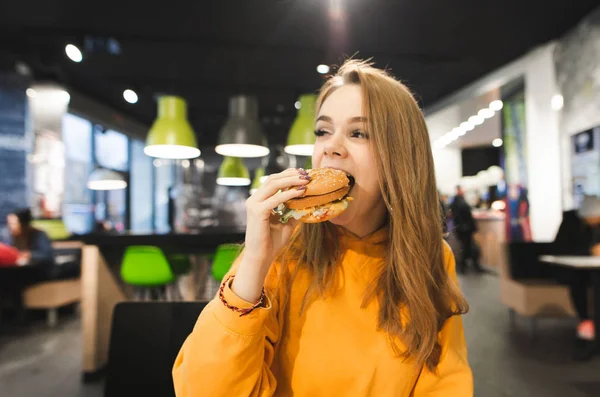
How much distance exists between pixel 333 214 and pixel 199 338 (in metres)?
0.45

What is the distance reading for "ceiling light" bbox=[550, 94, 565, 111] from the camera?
3912 millimetres

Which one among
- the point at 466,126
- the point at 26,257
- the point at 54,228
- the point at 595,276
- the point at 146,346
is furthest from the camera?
the point at 54,228

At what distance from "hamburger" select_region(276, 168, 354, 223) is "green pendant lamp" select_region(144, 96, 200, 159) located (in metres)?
2.64

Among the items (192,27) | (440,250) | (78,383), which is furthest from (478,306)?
(192,27)

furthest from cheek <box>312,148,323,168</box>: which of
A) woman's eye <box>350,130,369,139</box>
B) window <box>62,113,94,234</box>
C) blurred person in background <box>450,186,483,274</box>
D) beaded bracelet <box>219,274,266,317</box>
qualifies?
window <box>62,113,94,234</box>

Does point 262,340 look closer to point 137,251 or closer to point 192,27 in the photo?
point 137,251

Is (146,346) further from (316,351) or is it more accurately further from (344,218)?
(344,218)

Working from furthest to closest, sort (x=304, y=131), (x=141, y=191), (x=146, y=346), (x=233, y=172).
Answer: (x=141, y=191) → (x=233, y=172) → (x=304, y=131) → (x=146, y=346)

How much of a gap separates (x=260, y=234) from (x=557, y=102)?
14.8ft

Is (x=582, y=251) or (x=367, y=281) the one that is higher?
(x=367, y=281)

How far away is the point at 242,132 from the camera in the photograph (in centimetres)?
352

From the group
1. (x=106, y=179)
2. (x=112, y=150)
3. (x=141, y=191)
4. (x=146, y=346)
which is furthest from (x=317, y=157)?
(x=141, y=191)

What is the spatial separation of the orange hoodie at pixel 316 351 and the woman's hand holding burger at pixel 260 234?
1.5 inches

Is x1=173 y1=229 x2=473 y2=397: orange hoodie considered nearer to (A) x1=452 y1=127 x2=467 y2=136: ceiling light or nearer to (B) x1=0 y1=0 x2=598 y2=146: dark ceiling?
(B) x1=0 y1=0 x2=598 y2=146: dark ceiling
